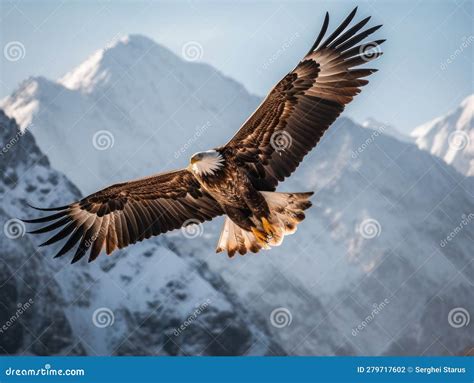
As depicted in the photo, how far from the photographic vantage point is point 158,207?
10.5 meters

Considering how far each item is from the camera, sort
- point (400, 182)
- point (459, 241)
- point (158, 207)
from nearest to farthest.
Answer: point (158, 207), point (459, 241), point (400, 182)

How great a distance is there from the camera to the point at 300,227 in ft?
324

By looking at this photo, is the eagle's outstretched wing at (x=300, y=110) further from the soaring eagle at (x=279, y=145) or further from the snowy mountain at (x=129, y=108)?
the snowy mountain at (x=129, y=108)

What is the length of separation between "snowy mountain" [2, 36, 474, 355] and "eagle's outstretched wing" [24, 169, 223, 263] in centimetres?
4202

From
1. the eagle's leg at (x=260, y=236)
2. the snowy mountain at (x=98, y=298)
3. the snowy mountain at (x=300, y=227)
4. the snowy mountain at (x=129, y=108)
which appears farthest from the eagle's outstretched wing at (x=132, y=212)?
the snowy mountain at (x=129, y=108)

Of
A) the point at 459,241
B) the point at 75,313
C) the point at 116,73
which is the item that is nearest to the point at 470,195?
the point at 459,241

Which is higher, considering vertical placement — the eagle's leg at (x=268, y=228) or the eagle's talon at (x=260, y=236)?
the eagle's leg at (x=268, y=228)

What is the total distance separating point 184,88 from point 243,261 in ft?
132

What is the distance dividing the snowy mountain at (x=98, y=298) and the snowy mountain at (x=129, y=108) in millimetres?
21190

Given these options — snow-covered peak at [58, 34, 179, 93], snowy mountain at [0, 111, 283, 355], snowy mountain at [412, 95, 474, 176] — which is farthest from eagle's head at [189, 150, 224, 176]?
snow-covered peak at [58, 34, 179, 93]

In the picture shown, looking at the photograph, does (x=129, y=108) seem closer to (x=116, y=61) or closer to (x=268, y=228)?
(x=116, y=61)

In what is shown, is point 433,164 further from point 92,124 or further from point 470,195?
point 92,124

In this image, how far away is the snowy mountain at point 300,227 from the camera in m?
62.7

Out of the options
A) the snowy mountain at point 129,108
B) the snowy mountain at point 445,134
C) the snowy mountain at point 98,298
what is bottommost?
the snowy mountain at point 98,298
